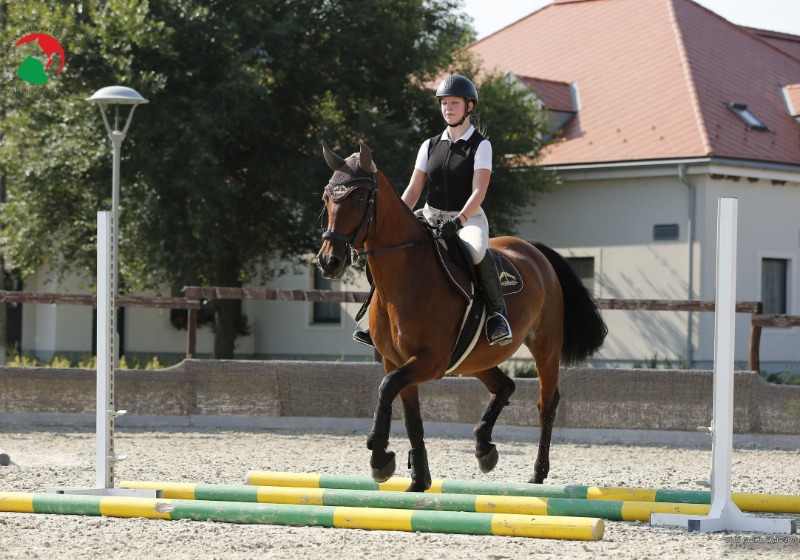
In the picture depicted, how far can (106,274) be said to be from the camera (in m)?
7.42

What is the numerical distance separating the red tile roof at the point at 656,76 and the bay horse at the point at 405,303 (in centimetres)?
1589

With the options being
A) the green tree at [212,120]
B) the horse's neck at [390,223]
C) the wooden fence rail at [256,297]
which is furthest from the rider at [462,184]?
the green tree at [212,120]

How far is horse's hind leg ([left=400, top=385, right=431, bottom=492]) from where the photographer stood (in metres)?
7.57

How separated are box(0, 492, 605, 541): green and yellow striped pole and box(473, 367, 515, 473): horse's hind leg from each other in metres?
1.84

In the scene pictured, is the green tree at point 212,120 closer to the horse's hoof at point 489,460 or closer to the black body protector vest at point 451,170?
the black body protector vest at point 451,170

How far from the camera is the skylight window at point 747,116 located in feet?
81.7

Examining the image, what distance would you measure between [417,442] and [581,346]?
6.94ft

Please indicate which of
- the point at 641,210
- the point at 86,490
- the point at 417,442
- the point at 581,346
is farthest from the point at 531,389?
the point at 641,210

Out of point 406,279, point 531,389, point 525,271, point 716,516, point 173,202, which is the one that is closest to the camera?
point 716,516

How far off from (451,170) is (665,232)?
17.2m

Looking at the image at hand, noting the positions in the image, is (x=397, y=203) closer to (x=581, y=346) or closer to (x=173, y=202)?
(x=581, y=346)

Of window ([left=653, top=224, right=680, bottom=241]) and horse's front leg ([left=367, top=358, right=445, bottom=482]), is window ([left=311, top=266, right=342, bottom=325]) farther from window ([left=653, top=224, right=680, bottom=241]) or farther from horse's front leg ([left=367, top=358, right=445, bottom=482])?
horse's front leg ([left=367, top=358, right=445, bottom=482])

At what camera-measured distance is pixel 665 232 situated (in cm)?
2448

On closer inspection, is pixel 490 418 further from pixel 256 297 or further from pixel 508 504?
pixel 256 297
